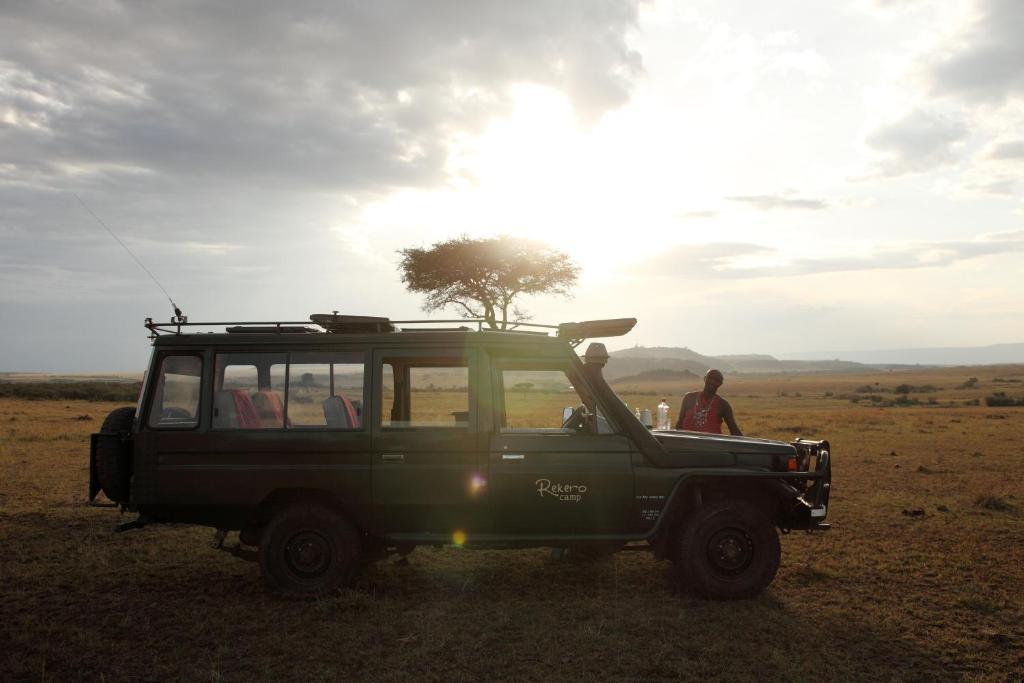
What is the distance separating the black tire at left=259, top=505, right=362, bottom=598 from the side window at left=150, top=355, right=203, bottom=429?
3.92 ft

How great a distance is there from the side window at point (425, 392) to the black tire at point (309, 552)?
994mm

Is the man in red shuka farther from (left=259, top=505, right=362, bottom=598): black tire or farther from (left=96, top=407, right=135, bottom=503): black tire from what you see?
(left=96, top=407, right=135, bottom=503): black tire

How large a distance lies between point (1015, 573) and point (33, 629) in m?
8.88

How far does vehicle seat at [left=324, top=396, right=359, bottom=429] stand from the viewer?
687 centimetres

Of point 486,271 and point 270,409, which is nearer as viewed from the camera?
point 270,409

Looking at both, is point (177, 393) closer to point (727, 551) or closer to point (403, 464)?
point (403, 464)

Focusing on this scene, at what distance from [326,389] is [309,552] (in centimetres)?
143

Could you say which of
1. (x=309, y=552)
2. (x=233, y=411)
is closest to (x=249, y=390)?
(x=233, y=411)

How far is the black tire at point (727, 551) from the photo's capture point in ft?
22.3

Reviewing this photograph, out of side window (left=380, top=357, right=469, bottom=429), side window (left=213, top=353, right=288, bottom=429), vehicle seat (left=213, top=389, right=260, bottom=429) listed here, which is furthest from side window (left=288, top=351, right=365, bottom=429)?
vehicle seat (left=213, top=389, right=260, bottom=429)

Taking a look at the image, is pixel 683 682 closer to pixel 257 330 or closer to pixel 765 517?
pixel 765 517

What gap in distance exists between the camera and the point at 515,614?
6496 millimetres

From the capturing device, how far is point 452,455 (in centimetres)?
678

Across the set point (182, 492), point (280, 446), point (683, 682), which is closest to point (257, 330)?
point (280, 446)
